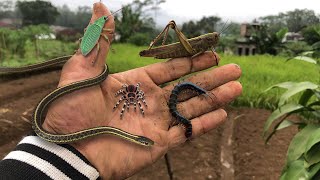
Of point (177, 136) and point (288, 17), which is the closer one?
point (177, 136)

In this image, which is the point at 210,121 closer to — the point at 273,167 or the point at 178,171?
the point at 178,171

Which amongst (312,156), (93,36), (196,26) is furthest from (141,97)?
(196,26)

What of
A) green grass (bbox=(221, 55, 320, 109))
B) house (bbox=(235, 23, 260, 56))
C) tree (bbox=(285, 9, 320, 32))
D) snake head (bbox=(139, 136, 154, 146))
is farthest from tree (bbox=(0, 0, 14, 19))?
house (bbox=(235, 23, 260, 56))

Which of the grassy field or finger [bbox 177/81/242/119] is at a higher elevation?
finger [bbox 177/81/242/119]

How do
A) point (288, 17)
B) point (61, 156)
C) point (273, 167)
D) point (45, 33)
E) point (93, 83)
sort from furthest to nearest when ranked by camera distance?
point (288, 17)
point (45, 33)
point (273, 167)
point (93, 83)
point (61, 156)

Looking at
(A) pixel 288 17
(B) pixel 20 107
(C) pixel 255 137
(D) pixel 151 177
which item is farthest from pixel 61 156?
(A) pixel 288 17

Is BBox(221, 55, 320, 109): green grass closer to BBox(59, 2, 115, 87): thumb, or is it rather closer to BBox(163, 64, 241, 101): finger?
BBox(163, 64, 241, 101): finger

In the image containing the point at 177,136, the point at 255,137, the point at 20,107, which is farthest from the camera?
the point at 20,107
